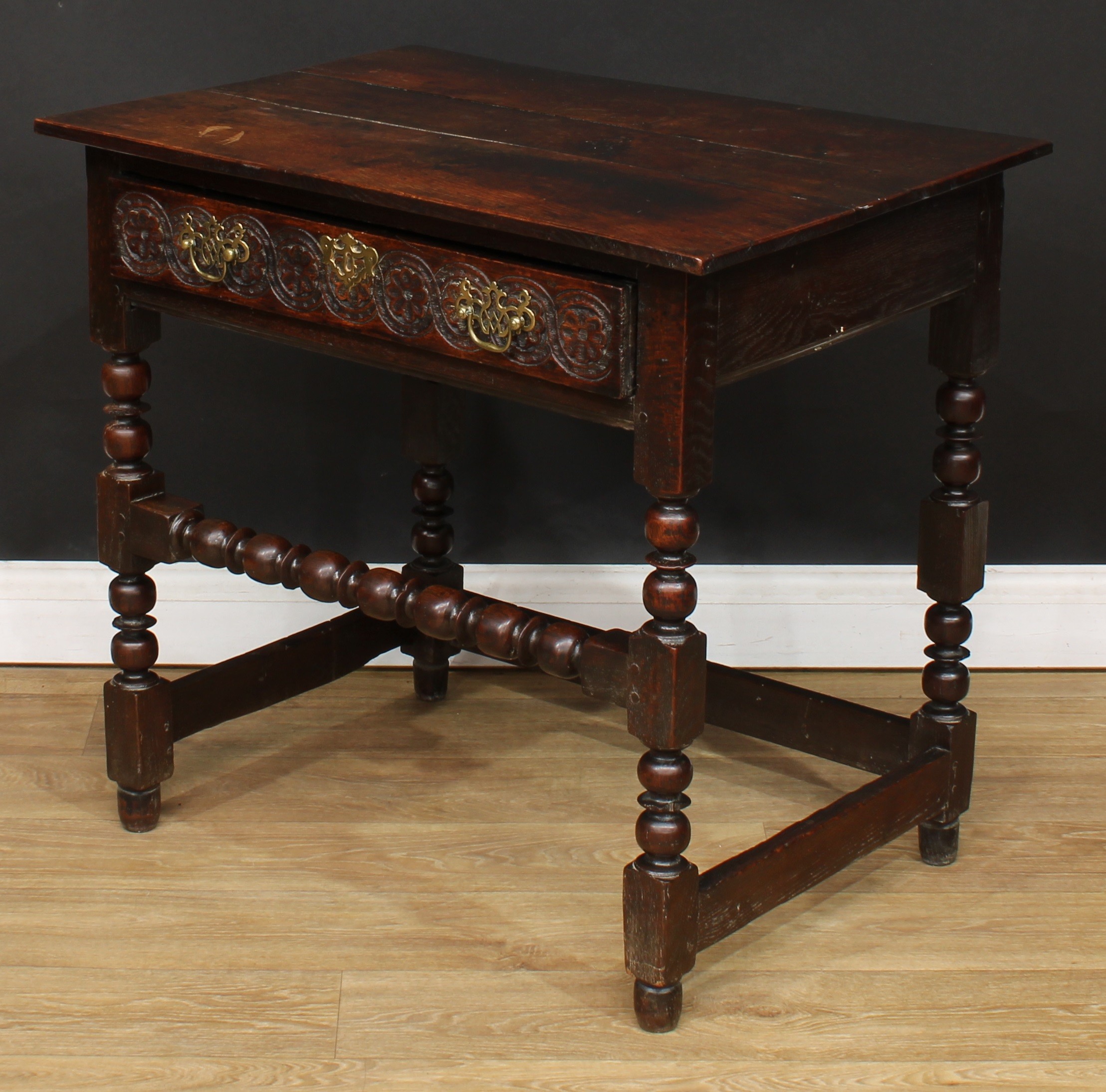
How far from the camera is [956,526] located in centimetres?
226

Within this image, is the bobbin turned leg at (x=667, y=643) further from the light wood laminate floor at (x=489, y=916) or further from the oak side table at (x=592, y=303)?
the light wood laminate floor at (x=489, y=916)

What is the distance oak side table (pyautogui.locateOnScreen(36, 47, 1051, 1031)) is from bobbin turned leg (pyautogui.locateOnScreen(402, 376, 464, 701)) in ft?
0.95

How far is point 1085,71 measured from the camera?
8.91ft

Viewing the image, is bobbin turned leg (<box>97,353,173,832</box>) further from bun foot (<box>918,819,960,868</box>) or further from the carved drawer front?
bun foot (<box>918,819,960,868</box>)

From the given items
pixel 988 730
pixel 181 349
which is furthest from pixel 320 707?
pixel 988 730

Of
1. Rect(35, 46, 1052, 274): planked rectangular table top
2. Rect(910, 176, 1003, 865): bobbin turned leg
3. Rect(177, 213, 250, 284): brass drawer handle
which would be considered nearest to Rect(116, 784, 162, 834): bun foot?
Rect(177, 213, 250, 284): brass drawer handle

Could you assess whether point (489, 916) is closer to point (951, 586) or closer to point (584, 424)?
point (951, 586)

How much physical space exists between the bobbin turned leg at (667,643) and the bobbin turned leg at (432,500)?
69 cm

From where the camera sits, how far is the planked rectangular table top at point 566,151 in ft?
5.77

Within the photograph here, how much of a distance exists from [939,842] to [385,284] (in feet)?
3.47

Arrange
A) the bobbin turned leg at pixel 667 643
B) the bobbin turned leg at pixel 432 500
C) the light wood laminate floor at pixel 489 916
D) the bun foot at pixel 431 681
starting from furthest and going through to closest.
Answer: the bun foot at pixel 431 681 → the bobbin turned leg at pixel 432 500 → the light wood laminate floor at pixel 489 916 → the bobbin turned leg at pixel 667 643

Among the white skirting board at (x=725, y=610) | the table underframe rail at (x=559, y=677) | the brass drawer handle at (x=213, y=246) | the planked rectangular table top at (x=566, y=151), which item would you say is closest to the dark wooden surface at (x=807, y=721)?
the table underframe rail at (x=559, y=677)

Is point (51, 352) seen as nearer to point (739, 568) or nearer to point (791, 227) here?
point (739, 568)

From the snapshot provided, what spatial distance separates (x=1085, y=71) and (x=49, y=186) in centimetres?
160
